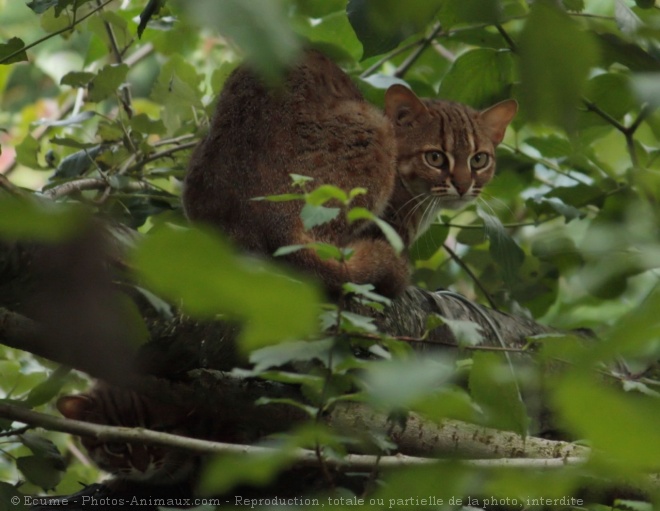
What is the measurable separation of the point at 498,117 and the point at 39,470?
2.00 meters

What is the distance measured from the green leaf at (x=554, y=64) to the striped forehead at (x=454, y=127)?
2.48 meters

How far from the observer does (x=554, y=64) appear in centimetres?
45

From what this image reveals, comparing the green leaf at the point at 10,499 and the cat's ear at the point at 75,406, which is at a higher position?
the green leaf at the point at 10,499

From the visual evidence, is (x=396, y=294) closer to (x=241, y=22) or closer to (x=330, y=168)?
(x=330, y=168)

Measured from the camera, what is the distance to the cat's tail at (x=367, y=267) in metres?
2.13

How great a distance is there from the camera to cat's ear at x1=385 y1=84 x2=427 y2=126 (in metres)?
2.83

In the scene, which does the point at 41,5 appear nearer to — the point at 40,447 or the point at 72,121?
the point at 72,121

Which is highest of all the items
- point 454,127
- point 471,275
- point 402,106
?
point 402,106

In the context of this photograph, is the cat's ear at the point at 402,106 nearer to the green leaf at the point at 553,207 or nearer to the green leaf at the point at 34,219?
the green leaf at the point at 553,207

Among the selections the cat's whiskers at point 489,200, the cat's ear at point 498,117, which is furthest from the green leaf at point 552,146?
the cat's whiskers at point 489,200

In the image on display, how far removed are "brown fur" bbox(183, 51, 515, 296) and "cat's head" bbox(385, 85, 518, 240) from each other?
0.63 feet

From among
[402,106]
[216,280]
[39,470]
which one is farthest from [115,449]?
[216,280]

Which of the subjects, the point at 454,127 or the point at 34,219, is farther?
the point at 454,127

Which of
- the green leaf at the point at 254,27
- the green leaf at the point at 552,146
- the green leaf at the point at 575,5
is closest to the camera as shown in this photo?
the green leaf at the point at 254,27
